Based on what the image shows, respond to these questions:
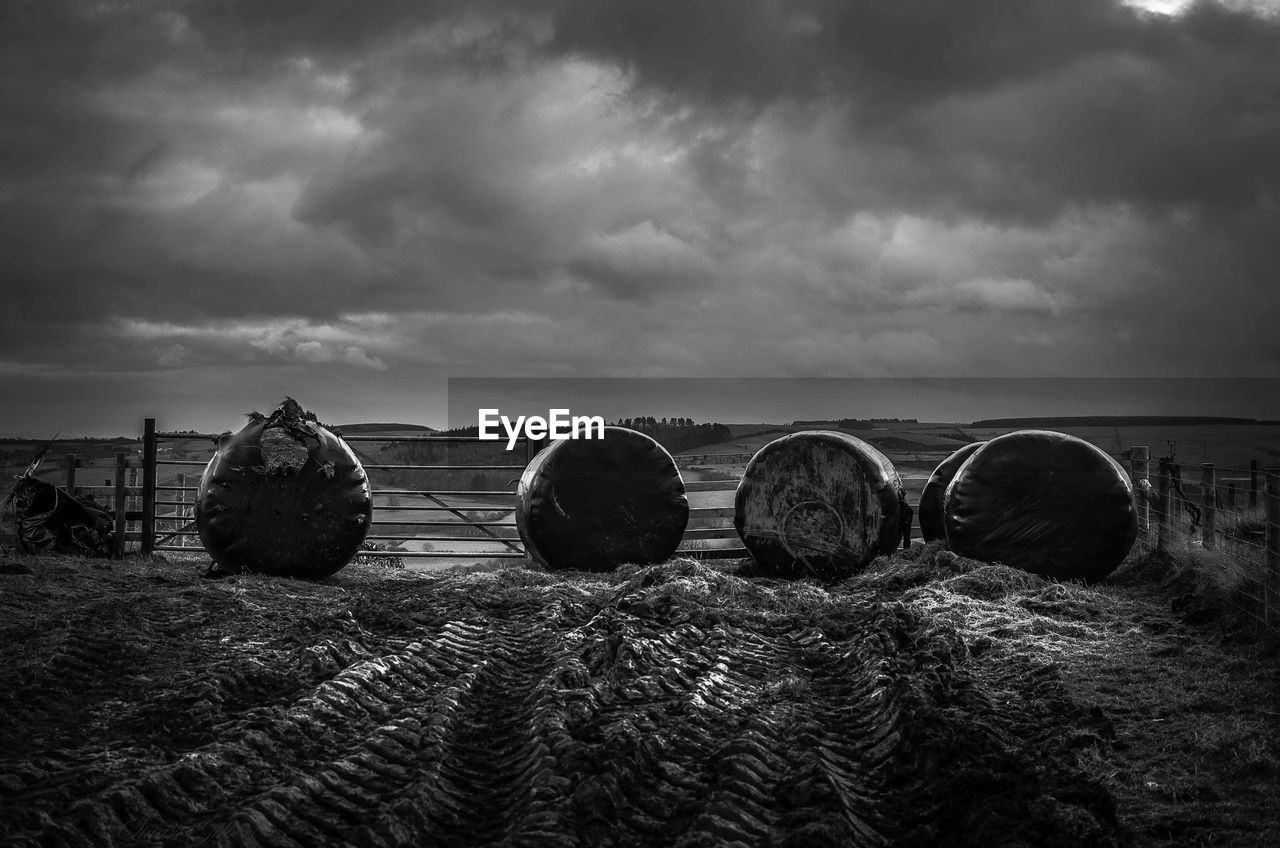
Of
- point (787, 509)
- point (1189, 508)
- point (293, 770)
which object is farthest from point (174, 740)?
point (1189, 508)

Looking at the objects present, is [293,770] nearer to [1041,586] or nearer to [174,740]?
[174,740]

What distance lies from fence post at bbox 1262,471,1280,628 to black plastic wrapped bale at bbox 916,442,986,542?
505cm

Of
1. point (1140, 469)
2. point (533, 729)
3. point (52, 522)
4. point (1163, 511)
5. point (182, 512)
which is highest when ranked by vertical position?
point (1140, 469)

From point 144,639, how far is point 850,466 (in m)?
6.95

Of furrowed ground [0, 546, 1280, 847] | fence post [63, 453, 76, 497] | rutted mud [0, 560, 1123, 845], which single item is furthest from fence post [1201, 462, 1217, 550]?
fence post [63, 453, 76, 497]

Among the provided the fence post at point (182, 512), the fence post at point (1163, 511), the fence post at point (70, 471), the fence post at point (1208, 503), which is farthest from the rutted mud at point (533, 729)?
the fence post at point (70, 471)

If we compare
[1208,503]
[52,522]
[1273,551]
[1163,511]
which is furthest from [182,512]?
[1273,551]

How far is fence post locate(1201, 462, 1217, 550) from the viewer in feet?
32.6

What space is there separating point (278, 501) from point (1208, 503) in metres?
10.1

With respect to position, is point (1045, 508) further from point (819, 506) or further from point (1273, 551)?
point (1273, 551)

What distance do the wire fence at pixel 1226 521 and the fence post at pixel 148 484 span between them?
1264cm

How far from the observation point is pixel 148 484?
13.2 metres

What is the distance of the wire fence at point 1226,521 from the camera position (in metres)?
7.10

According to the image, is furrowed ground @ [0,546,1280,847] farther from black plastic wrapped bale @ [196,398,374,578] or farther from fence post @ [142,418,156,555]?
fence post @ [142,418,156,555]
